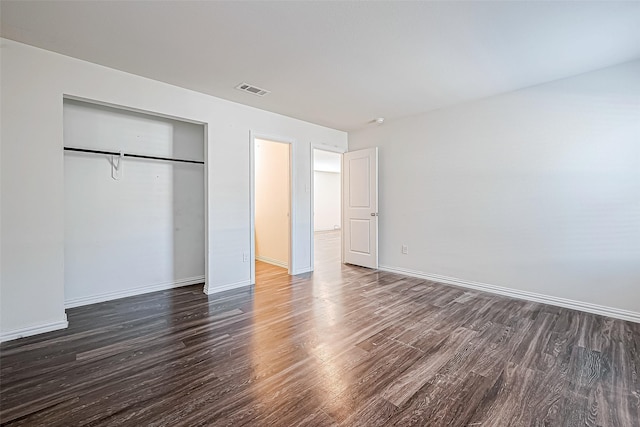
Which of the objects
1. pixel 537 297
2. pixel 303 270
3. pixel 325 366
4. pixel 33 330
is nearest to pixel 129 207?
pixel 33 330

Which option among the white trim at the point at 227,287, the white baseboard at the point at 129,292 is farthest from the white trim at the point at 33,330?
the white trim at the point at 227,287

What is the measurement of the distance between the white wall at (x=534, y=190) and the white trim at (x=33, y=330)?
4318 mm

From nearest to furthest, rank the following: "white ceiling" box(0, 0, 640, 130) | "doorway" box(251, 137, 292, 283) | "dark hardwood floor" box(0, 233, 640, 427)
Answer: "dark hardwood floor" box(0, 233, 640, 427) < "white ceiling" box(0, 0, 640, 130) < "doorway" box(251, 137, 292, 283)

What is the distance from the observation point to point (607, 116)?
2.89 meters

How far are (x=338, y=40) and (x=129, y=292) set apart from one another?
12.2 feet

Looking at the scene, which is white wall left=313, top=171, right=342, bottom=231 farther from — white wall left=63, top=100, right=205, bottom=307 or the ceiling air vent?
the ceiling air vent

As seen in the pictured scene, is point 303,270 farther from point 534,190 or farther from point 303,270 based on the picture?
point 534,190

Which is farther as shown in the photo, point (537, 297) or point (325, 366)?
point (537, 297)

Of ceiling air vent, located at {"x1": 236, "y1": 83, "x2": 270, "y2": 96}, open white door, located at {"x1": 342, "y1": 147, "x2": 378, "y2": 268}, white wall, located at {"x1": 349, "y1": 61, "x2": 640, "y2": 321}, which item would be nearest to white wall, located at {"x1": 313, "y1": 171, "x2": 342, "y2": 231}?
open white door, located at {"x1": 342, "y1": 147, "x2": 378, "y2": 268}

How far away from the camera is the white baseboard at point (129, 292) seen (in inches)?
123

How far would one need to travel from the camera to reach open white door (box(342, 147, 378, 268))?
4926 millimetres

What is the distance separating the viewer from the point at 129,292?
11.5 ft

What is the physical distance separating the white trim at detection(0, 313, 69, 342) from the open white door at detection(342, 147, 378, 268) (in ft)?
13.3

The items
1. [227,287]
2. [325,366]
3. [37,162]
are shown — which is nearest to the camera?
[325,366]
